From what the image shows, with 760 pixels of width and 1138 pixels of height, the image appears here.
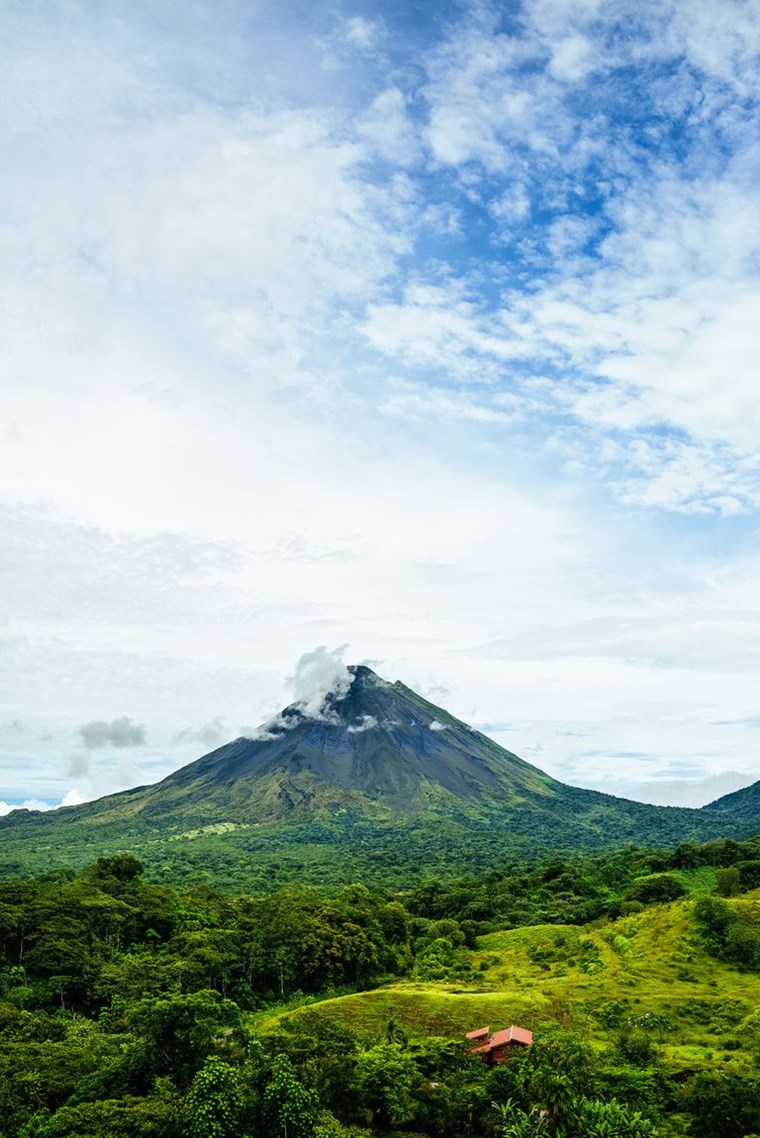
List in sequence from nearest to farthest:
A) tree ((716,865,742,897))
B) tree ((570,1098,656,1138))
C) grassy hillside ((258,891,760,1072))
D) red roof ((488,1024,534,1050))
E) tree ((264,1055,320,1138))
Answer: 1. tree ((264,1055,320,1138))
2. tree ((570,1098,656,1138))
3. red roof ((488,1024,534,1050))
4. grassy hillside ((258,891,760,1072))
5. tree ((716,865,742,897))

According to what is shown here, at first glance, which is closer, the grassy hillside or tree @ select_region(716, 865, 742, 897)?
the grassy hillside

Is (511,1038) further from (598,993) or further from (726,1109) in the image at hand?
(598,993)

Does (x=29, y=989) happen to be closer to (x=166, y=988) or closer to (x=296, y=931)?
(x=166, y=988)

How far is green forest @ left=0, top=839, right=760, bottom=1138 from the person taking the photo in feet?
92.1

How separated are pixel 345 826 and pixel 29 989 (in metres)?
157

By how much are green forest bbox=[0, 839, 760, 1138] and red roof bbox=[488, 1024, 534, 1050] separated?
1305 millimetres

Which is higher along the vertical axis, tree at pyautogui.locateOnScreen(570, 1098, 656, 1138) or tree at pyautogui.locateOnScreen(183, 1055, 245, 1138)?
tree at pyautogui.locateOnScreen(183, 1055, 245, 1138)

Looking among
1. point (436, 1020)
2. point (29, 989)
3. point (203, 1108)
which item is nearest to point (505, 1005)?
point (436, 1020)

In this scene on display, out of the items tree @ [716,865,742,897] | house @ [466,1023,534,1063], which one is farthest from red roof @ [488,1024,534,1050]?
tree @ [716,865,742,897]

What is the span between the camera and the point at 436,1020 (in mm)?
44406

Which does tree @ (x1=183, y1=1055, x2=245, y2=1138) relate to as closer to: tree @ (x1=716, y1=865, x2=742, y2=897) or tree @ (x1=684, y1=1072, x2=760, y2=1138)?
tree @ (x1=684, y1=1072, x2=760, y2=1138)

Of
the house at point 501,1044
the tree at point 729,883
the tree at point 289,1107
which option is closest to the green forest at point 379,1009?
the tree at point 289,1107

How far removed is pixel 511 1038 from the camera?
3659 centimetres

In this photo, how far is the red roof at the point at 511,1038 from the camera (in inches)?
1438
